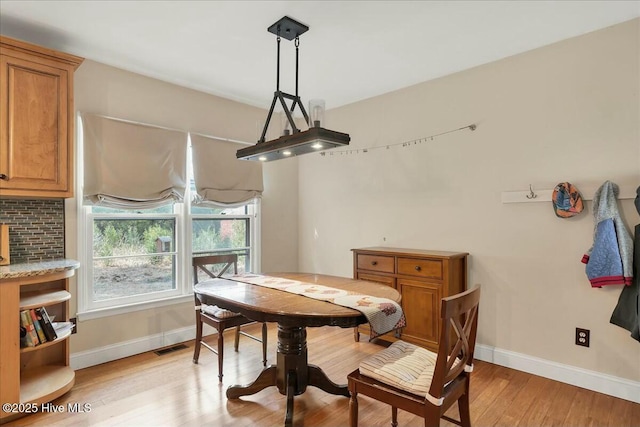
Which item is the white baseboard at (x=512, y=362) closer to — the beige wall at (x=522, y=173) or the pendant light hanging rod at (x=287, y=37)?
the beige wall at (x=522, y=173)

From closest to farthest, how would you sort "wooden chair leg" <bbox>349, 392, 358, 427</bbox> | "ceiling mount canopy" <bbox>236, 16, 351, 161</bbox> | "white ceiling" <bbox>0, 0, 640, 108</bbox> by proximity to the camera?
"wooden chair leg" <bbox>349, 392, 358, 427</bbox>, "ceiling mount canopy" <bbox>236, 16, 351, 161</bbox>, "white ceiling" <bbox>0, 0, 640, 108</bbox>

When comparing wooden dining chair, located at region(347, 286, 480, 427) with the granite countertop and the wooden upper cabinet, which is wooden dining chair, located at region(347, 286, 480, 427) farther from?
the wooden upper cabinet

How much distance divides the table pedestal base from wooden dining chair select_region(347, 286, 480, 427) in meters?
0.56

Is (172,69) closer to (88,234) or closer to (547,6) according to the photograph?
(88,234)

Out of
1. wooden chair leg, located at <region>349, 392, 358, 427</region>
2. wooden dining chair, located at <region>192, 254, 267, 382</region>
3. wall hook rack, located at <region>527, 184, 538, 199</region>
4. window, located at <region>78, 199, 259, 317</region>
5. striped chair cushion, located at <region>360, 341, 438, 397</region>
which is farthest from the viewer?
window, located at <region>78, 199, 259, 317</region>

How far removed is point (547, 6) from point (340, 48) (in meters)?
1.43

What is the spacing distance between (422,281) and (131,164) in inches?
110

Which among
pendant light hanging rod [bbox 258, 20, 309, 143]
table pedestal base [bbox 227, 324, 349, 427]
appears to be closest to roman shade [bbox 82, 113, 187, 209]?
pendant light hanging rod [bbox 258, 20, 309, 143]

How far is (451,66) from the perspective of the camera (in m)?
3.19

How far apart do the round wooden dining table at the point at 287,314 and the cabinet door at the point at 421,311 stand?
2.49ft

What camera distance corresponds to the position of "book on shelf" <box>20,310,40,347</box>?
2343 mm

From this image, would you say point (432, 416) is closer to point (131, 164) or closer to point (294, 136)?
point (294, 136)

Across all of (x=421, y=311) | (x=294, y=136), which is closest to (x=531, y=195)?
(x=421, y=311)

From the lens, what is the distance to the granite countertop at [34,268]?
2.21 meters
